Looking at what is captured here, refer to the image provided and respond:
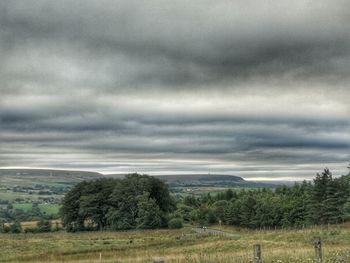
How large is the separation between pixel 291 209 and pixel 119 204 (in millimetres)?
50295

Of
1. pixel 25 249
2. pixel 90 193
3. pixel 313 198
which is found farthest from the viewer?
pixel 313 198

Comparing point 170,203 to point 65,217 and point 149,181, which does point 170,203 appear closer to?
point 149,181

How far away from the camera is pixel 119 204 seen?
86.9 m

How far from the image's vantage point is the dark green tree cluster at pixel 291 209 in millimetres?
99500

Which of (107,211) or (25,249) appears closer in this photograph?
(25,249)

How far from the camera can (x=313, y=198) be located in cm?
10531

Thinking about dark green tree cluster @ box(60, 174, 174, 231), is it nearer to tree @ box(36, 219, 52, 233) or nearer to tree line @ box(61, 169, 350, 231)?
tree line @ box(61, 169, 350, 231)

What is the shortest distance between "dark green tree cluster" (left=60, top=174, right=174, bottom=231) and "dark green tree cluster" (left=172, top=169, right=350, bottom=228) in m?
15.5

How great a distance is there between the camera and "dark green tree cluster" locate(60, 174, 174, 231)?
8456 cm

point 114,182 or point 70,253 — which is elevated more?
point 114,182

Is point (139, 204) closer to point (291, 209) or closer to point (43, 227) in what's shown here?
point (43, 227)

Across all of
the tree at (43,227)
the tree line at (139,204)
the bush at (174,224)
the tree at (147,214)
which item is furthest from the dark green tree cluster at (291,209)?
the tree at (43,227)

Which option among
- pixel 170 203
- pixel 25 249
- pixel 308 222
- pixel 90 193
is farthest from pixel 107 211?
pixel 308 222

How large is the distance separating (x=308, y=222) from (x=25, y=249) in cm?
7142
